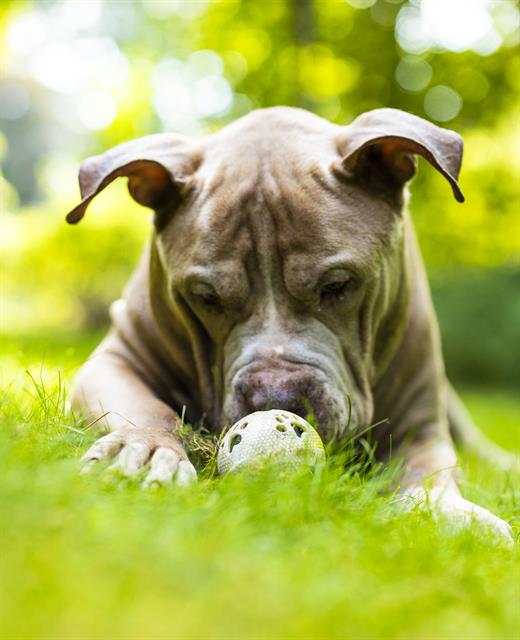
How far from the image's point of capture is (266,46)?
54.4 feet

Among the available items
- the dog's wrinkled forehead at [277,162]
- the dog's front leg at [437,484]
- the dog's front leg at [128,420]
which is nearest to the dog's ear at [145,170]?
the dog's wrinkled forehead at [277,162]

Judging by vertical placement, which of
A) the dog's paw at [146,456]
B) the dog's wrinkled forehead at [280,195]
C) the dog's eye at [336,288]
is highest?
the dog's wrinkled forehead at [280,195]

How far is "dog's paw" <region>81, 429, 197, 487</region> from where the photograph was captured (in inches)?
98.1

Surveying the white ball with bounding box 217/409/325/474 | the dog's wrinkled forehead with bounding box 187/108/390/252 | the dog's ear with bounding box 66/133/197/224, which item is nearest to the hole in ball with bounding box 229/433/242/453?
the white ball with bounding box 217/409/325/474

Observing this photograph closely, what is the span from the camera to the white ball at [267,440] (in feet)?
8.47

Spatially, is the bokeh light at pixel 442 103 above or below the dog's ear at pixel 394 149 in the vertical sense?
below

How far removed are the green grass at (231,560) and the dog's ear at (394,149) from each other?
4.56ft

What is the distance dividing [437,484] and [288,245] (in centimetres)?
110

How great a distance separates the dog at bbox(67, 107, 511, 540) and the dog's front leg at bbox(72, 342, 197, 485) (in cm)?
1

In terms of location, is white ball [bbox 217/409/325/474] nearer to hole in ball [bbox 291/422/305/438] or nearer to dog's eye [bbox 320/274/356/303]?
hole in ball [bbox 291/422/305/438]

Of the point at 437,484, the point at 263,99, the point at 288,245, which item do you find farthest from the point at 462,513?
the point at 263,99

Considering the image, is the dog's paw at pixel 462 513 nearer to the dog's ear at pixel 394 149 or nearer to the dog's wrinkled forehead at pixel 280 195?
the dog's wrinkled forehead at pixel 280 195

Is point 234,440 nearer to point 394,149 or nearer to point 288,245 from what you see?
point 288,245

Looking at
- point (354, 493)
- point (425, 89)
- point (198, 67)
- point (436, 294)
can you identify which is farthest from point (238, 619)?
point (198, 67)
